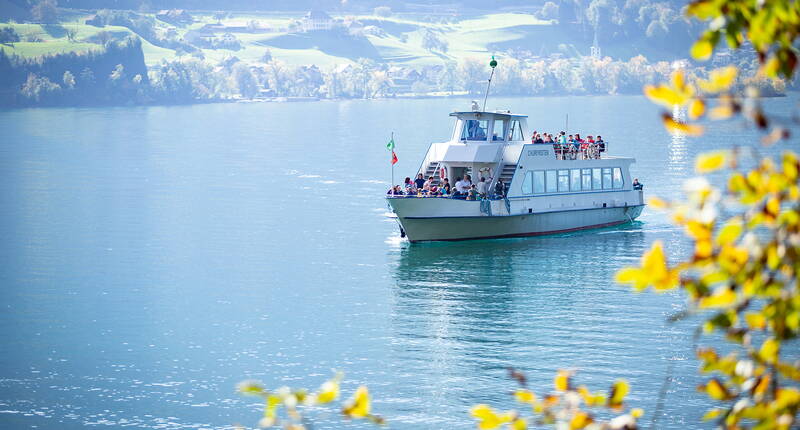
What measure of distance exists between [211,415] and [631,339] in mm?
13084

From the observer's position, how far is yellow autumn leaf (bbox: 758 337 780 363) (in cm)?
667

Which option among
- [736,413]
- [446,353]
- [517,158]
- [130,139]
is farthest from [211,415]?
[130,139]

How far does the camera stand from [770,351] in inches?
264

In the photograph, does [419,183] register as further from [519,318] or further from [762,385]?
[762,385]

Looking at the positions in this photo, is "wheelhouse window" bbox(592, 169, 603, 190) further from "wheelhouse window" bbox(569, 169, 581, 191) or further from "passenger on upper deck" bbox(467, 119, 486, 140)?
"passenger on upper deck" bbox(467, 119, 486, 140)

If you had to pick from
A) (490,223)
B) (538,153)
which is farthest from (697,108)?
(538,153)

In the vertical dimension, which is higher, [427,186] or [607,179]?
[427,186]

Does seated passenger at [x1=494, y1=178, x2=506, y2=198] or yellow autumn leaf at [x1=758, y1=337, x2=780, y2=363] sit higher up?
yellow autumn leaf at [x1=758, y1=337, x2=780, y2=363]

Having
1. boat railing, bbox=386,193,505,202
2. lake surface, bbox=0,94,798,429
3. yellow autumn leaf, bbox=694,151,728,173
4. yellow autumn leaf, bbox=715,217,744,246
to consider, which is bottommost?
lake surface, bbox=0,94,798,429

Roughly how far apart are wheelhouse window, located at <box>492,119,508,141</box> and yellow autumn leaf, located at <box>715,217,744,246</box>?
47.2 meters

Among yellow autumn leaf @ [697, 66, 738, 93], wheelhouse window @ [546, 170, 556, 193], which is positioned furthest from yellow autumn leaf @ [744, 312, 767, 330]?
wheelhouse window @ [546, 170, 556, 193]

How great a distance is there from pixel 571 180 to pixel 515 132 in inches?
134

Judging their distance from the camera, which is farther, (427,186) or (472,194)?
(427,186)

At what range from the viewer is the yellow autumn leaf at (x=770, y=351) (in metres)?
6.67
